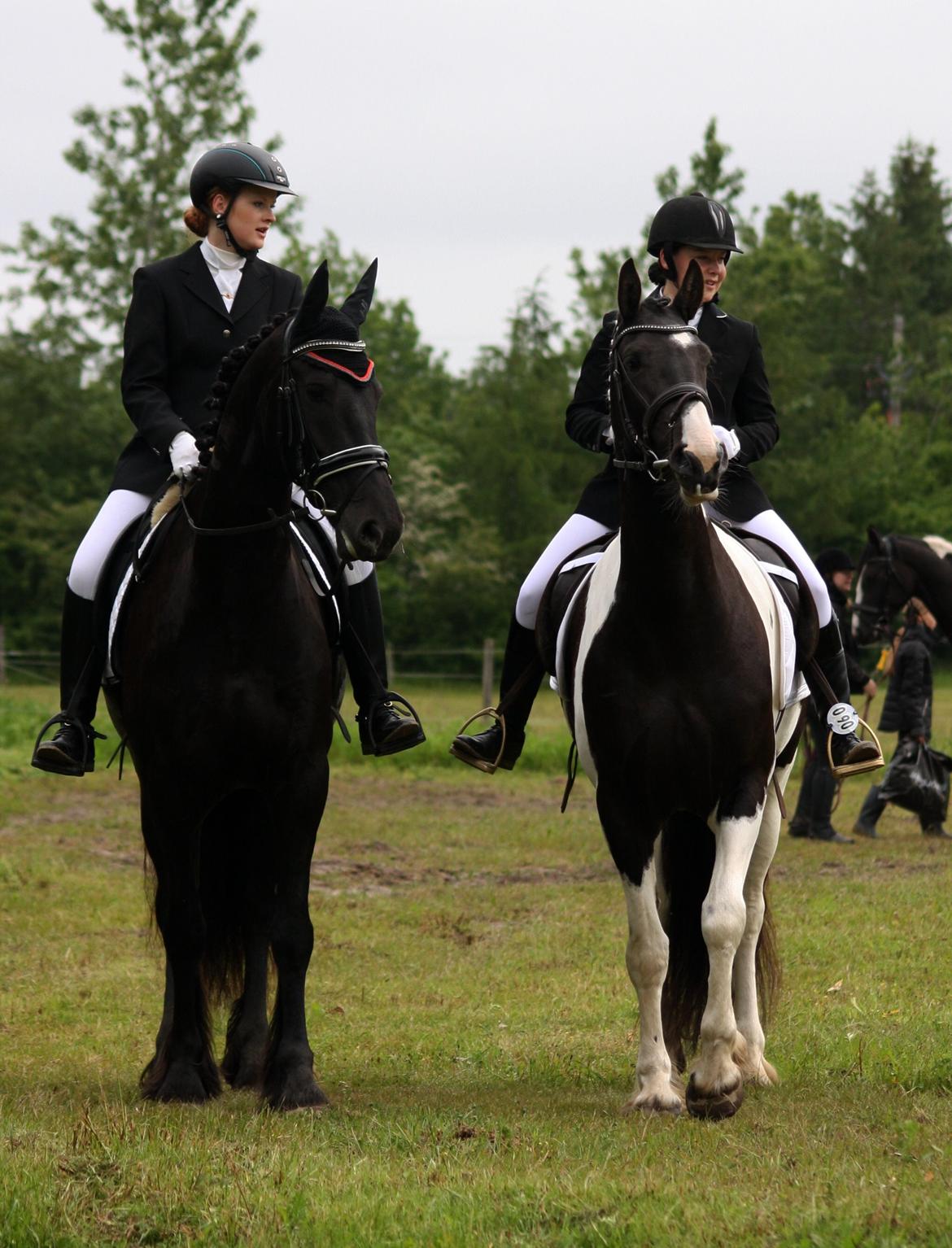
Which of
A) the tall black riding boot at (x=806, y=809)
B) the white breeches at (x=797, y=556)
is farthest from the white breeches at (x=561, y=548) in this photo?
the tall black riding boot at (x=806, y=809)

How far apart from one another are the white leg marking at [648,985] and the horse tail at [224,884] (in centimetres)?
166

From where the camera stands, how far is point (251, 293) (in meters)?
7.15

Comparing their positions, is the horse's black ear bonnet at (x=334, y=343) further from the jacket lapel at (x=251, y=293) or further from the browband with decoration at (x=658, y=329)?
the jacket lapel at (x=251, y=293)

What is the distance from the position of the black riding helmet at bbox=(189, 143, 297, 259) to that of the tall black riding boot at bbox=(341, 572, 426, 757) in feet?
5.39

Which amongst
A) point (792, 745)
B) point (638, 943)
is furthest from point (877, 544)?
point (638, 943)

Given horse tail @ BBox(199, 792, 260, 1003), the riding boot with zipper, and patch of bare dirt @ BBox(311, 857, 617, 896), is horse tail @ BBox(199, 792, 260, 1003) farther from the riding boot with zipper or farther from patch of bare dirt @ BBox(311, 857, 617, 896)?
the riding boot with zipper

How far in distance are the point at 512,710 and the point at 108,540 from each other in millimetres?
2073

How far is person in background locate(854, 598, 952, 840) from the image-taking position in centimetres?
1688

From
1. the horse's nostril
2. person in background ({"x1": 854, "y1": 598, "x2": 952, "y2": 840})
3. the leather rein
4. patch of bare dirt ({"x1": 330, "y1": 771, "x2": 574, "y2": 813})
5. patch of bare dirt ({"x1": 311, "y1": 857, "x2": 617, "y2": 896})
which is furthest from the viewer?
patch of bare dirt ({"x1": 330, "y1": 771, "x2": 574, "y2": 813})

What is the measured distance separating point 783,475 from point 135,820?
3486 centimetres

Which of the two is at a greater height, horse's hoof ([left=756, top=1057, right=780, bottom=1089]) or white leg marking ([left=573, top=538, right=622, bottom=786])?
white leg marking ([left=573, top=538, right=622, bottom=786])

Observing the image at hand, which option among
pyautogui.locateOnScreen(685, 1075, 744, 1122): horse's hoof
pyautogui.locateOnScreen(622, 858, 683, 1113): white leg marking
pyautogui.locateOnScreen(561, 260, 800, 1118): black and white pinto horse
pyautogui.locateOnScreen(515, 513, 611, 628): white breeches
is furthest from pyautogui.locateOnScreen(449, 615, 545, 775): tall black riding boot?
pyautogui.locateOnScreen(685, 1075, 744, 1122): horse's hoof

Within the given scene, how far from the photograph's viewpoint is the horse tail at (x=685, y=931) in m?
7.00

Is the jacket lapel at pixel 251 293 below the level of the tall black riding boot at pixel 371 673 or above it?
above
